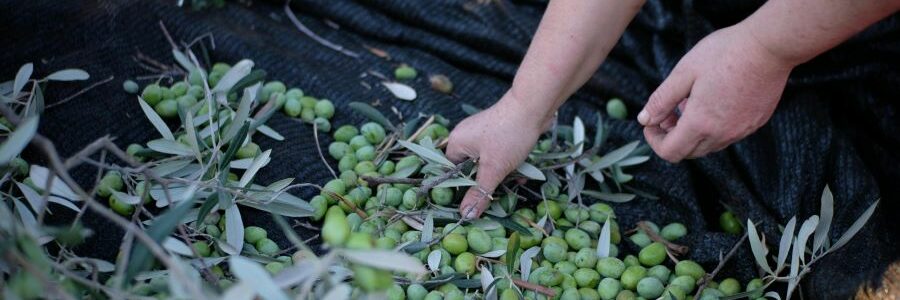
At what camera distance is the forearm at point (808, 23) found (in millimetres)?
1103

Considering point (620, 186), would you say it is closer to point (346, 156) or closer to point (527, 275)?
point (527, 275)

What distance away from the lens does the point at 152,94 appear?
62.4 inches

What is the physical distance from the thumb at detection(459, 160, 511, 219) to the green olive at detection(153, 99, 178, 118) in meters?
0.54

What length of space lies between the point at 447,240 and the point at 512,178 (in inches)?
8.2

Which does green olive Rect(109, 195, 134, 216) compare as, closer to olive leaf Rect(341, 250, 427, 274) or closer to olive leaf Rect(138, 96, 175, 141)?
olive leaf Rect(138, 96, 175, 141)

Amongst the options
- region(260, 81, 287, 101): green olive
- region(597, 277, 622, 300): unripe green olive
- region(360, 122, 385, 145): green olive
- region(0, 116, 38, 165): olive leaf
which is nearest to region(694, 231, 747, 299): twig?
region(597, 277, 622, 300): unripe green olive

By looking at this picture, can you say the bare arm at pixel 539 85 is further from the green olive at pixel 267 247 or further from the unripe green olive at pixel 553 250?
the green olive at pixel 267 247

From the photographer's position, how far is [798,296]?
142 centimetres

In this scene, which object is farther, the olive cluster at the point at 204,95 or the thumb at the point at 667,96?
the olive cluster at the point at 204,95

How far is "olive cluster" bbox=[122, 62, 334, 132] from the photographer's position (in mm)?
1573

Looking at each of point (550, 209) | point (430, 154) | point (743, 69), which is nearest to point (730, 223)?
point (550, 209)

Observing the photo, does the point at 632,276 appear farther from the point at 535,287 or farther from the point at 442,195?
the point at 442,195

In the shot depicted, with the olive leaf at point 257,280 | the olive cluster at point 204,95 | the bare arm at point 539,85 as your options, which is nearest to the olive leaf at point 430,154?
the bare arm at point 539,85

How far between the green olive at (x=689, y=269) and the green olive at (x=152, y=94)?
92cm
